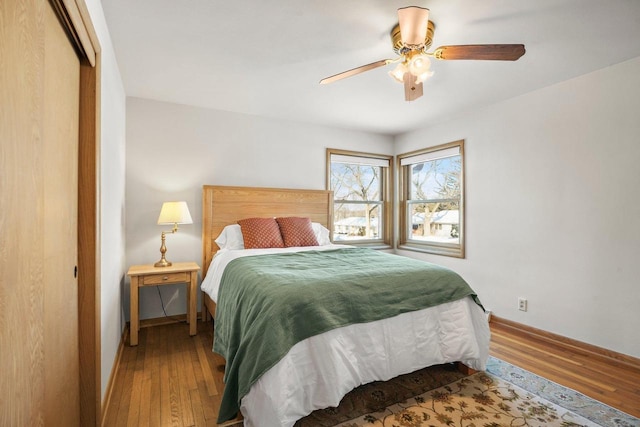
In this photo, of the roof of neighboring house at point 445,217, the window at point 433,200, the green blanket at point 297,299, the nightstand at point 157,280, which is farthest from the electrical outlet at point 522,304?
the nightstand at point 157,280

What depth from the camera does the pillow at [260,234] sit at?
3.12 metres

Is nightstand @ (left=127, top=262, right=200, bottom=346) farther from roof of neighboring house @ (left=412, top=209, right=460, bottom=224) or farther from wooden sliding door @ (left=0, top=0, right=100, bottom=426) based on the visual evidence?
roof of neighboring house @ (left=412, top=209, right=460, bottom=224)

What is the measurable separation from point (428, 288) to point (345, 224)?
2.54 meters

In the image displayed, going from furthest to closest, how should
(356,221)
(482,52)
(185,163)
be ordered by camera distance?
(356,221) → (185,163) → (482,52)

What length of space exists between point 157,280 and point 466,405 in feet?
8.59

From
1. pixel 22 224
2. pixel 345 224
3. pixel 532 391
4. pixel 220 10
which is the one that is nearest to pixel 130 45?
pixel 220 10

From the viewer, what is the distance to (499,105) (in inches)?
128

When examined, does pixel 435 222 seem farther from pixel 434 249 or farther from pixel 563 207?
pixel 563 207

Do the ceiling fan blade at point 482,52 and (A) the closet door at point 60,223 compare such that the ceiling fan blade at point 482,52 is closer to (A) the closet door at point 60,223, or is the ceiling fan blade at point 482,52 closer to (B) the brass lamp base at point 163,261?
(A) the closet door at point 60,223

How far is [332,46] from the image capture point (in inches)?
84.7

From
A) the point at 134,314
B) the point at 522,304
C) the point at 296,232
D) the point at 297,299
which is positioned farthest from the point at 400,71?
the point at 134,314

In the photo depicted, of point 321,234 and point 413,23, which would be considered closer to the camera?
point 413,23

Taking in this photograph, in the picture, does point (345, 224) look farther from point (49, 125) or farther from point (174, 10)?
point (49, 125)

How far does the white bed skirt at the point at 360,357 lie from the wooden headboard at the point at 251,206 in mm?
2099
